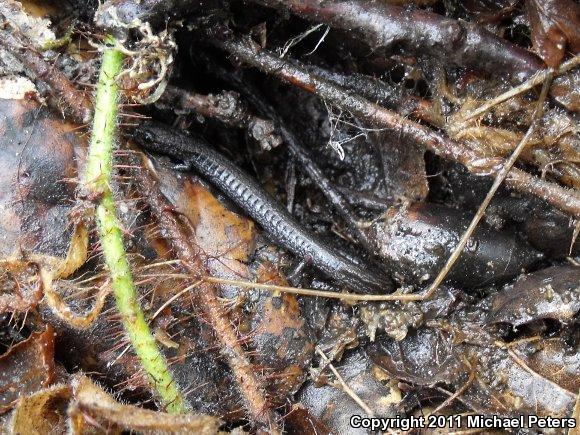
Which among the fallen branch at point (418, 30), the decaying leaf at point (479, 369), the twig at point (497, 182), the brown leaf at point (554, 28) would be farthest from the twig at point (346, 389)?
the brown leaf at point (554, 28)

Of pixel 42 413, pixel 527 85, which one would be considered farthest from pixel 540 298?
pixel 42 413

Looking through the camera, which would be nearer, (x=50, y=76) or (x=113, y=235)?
(x=113, y=235)

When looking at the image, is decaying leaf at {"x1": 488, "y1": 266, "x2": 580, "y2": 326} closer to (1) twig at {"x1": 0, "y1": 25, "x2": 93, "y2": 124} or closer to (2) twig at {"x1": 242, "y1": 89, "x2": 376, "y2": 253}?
(2) twig at {"x1": 242, "y1": 89, "x2": 376, "y2": 253}

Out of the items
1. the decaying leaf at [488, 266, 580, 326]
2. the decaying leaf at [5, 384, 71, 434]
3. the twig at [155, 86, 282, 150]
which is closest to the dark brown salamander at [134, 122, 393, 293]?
the twig at [155, 86, 282, 150]

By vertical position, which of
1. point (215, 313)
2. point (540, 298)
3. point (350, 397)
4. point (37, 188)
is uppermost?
point (37, 188)

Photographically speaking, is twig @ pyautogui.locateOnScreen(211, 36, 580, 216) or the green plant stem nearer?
the green plant stem

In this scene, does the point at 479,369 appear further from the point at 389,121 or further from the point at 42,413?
the point at 42,413
